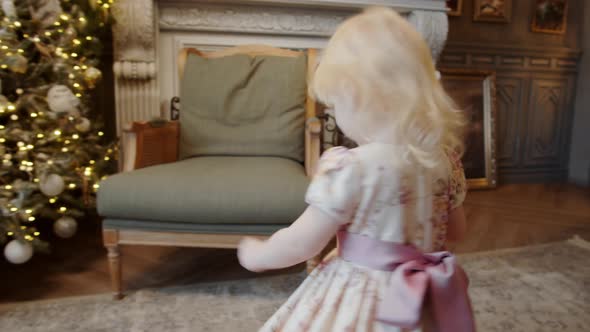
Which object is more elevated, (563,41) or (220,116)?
(563,41)

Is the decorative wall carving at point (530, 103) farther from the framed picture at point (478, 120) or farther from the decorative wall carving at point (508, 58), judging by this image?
the framed picture at point (478, 120)

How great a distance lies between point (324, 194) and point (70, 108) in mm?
1502

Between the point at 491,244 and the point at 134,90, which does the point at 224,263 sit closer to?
the point at 134,90

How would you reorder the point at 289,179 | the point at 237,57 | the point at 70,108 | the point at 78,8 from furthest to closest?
the point at 237,57, the point at 78,8, the point at 70,108, the point at 289,179

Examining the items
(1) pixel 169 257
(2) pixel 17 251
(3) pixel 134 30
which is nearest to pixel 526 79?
(3) pixel 134 30

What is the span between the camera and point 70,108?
5.93 ft

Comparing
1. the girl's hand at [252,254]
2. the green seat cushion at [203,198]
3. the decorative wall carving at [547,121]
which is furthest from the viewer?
the decorative wall carving at [547,121]

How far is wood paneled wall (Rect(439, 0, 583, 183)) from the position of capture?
3592 mm

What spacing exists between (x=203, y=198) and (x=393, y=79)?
0.94 metres

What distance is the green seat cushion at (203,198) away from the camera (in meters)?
1.47

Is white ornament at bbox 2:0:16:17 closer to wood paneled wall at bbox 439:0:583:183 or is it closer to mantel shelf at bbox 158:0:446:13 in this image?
mantel shelf at bbox 158:0:446:13

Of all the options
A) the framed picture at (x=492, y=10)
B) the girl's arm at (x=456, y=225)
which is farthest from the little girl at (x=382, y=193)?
the framed picture at (x=492, y=10)

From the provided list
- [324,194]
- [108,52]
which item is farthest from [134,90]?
[324,194]

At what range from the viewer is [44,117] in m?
1.80
